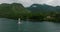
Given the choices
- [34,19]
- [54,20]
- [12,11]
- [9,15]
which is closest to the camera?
[54,20]

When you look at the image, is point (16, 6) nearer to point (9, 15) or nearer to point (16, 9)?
point (16, 9)

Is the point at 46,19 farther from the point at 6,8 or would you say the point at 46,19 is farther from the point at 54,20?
the point at 6,8

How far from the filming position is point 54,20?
41219mm

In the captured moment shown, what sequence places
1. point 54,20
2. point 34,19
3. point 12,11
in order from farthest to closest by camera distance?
point 12,11
point 34,19
point 54,20

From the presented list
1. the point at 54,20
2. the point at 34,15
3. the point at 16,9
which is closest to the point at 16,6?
the point at 16,9

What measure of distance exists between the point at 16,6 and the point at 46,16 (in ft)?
47.3

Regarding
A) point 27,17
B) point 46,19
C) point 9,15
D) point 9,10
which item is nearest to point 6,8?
point 9,10

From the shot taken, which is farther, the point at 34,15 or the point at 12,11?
the point at 12,11

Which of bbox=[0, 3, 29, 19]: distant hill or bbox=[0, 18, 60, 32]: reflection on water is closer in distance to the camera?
bbox=[0, 18, 60, 32]: reflection on water

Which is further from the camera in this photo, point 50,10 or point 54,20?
point 50,10

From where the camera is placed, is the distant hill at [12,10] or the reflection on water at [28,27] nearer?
the reflection on water at [28,27]

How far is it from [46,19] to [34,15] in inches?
123

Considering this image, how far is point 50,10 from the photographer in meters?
50.5

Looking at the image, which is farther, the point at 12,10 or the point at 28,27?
the point at 12,10
